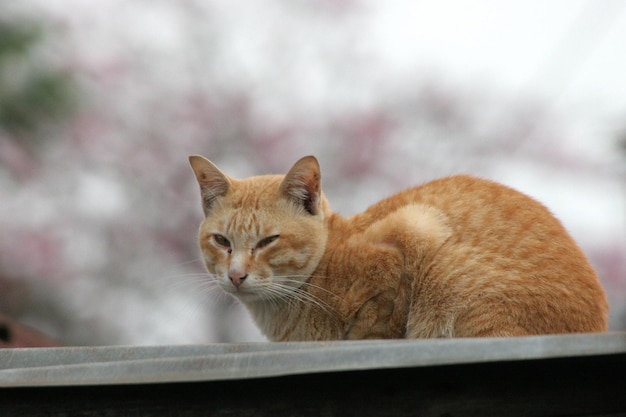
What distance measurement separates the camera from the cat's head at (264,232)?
8.71 feet

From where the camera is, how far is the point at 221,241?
111 inches

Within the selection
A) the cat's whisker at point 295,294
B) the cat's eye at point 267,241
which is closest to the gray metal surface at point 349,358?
the cat's whisker at point 295,294

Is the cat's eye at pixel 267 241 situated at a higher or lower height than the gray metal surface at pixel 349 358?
higher

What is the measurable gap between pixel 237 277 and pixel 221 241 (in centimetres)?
24

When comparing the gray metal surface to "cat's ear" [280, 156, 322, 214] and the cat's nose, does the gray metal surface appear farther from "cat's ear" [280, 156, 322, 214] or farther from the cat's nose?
"cat's ear" [280, 156, 322, 214]

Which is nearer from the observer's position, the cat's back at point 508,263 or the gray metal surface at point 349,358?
the gray metal surface at point 349,358

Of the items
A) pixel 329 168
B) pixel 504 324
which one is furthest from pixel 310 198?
pixel 329 168

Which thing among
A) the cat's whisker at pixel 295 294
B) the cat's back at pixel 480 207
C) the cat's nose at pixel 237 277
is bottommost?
the cat's whisker at pixel 295 294

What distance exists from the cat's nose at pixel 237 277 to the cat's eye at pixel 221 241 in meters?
0.19

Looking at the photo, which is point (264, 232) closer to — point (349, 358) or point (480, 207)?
point (480, 207)

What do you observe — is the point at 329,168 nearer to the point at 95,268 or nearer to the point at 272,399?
the point at 95,268

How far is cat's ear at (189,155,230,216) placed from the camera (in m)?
2.85

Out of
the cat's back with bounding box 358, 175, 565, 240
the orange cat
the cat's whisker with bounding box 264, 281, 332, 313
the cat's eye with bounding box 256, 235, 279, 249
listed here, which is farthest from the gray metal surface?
the cat's eye with bounding box 256, 235, 279, 249

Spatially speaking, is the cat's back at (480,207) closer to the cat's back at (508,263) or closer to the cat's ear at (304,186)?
the cat's back at (508,263)
